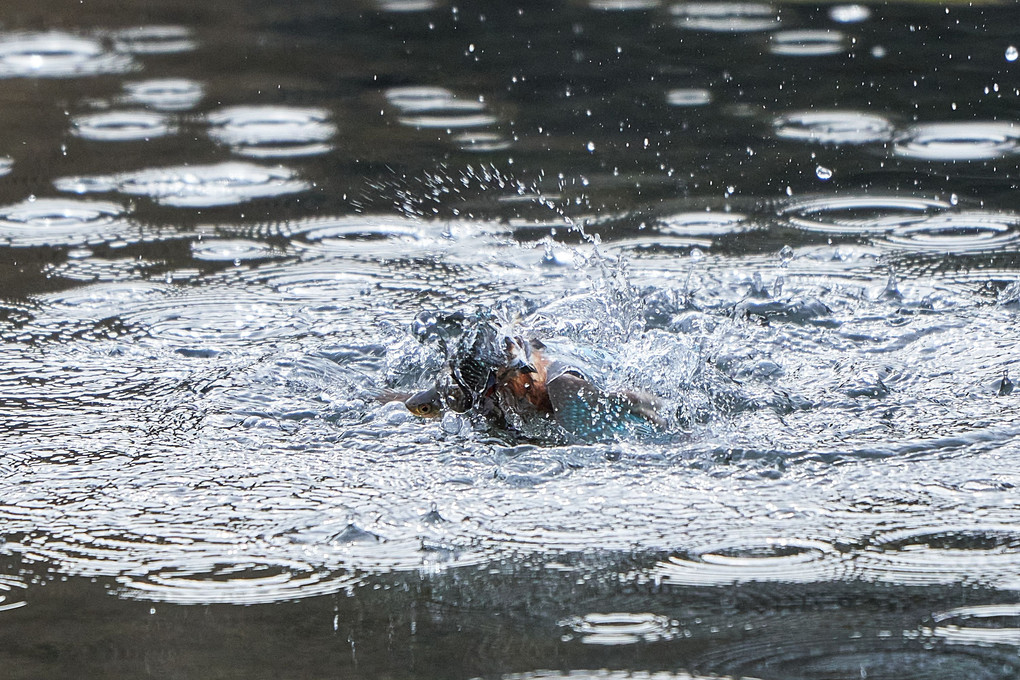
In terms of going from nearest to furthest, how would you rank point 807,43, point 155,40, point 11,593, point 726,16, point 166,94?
point 11,593 → point 166,94 → point 807,43 → point 155,40 → point 726,16

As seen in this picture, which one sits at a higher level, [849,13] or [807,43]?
[849,13]

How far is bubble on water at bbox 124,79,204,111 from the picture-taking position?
762 centimetres

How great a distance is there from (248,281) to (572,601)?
2.58 m

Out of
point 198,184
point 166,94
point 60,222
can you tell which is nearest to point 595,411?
point 60,222

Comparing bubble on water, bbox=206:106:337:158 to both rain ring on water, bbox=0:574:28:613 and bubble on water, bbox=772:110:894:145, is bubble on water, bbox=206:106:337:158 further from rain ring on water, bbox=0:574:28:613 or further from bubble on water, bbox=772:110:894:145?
rain ring on water, bbox=0:574:28:613

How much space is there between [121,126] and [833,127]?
3752 millimetres

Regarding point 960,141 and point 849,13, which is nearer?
point 960,141

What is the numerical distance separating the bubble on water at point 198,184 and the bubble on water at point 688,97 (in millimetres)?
2272

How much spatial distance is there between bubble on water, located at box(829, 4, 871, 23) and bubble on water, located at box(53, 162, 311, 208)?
448cm

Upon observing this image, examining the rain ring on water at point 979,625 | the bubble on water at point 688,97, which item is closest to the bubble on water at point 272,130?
the bubble on water at point 688,97

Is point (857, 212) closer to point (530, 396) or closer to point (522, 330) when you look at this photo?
point (522, 330)

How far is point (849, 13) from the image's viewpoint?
9234mm

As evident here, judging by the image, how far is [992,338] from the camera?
13.8 ft

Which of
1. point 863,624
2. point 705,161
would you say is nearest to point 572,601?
point 863,624
